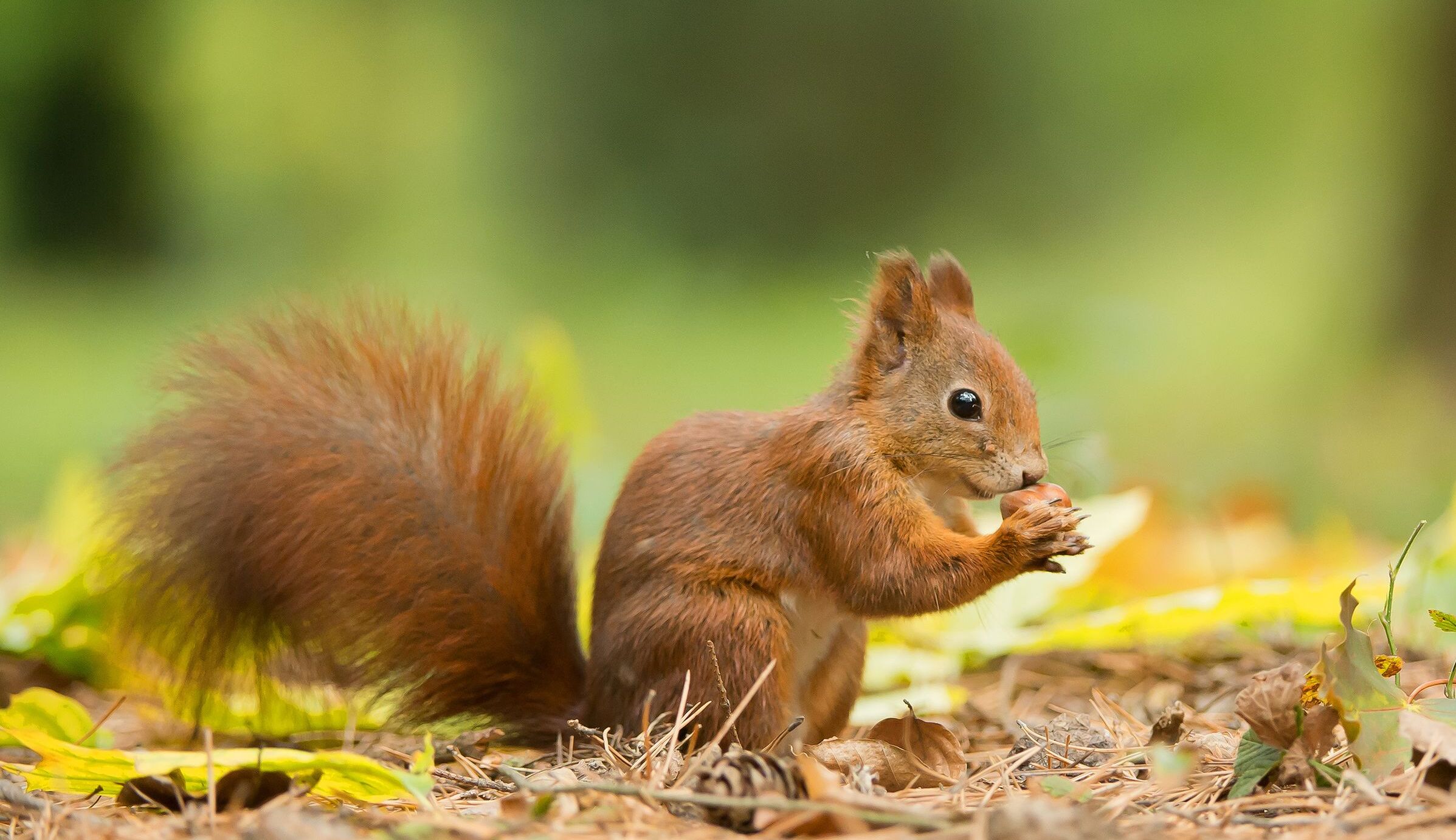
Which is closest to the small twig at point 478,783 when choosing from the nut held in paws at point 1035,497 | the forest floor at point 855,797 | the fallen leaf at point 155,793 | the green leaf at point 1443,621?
the forest floor at point 855,797

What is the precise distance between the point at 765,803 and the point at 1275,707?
550mm

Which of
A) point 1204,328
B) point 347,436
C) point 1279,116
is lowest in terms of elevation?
point 347,436

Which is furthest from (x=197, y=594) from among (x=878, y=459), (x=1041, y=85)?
(x=1041, y=85)

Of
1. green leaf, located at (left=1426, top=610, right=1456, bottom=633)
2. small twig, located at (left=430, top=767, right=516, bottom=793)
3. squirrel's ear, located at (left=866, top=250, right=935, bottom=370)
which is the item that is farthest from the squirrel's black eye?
small twig, located at (left=430, top=767, right=516, bottom=793)

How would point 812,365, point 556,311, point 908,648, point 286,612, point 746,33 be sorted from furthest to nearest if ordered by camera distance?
1. point 746,33
2. point 556,311
3. point 812,365
4. point 908,648
5. point 286,612

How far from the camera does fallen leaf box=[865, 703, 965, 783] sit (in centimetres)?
146

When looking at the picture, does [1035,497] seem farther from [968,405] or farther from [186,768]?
[186,768]

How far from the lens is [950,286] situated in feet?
5.79

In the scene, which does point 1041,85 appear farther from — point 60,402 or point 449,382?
point 449,382

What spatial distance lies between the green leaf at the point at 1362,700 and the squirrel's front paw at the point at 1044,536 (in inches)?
14.0

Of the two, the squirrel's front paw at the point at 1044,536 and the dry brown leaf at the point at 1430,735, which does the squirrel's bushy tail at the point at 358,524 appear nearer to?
the squirrel's front paw at the point at 1044,536

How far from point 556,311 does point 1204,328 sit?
11.7ft

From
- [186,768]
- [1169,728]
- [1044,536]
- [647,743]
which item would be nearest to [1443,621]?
[1169,728]

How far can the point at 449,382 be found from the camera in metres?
1.73
